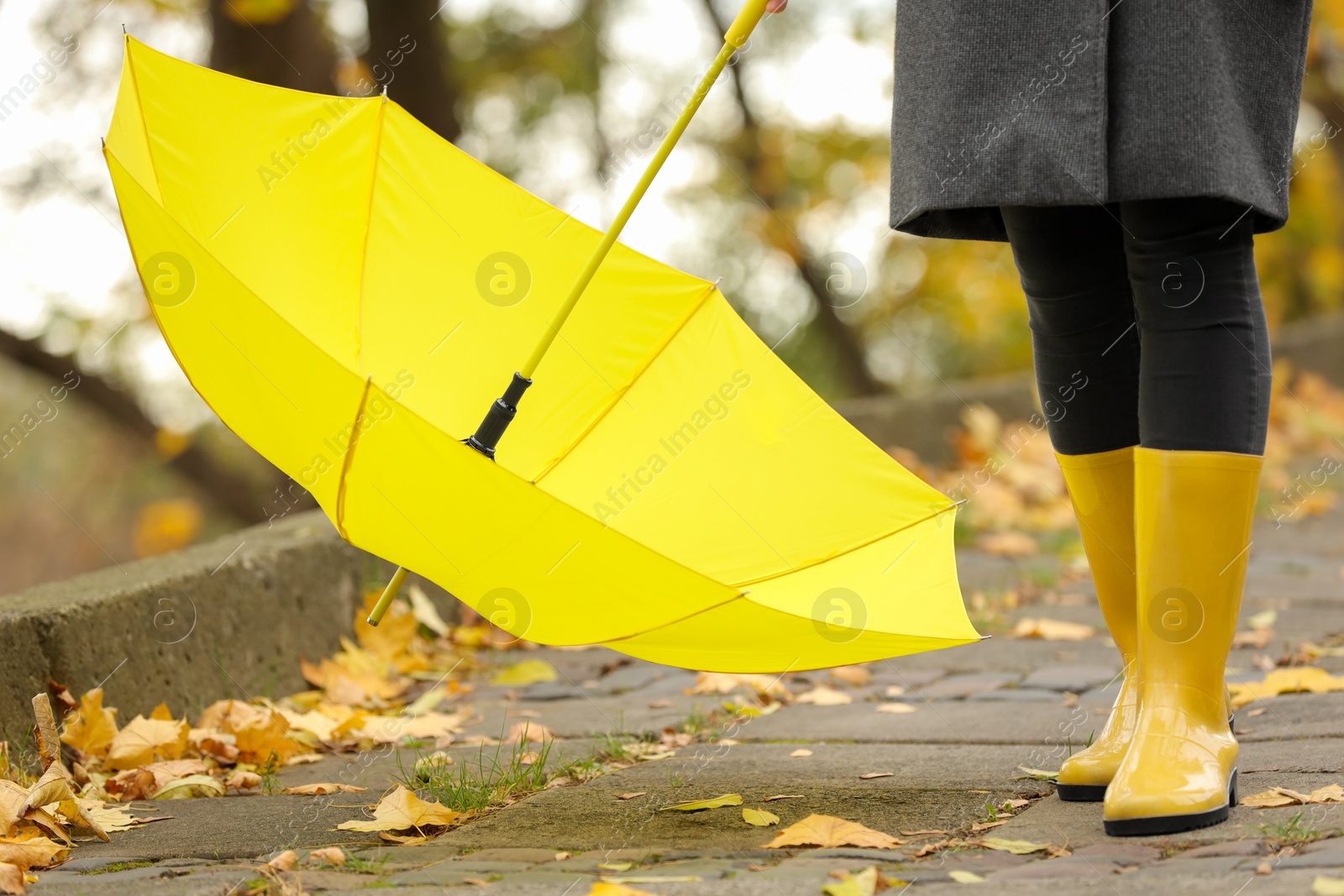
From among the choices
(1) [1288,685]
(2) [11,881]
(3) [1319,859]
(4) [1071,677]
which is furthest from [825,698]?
(2) [11,881]

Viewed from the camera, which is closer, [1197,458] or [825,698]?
[1197,458]

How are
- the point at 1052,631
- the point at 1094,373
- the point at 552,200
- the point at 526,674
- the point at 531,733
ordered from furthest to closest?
1. the point at 552,200
2. the point at 1052,631
3. the point at 526,674
4. the point at 531,733
5. the point at 1094,373

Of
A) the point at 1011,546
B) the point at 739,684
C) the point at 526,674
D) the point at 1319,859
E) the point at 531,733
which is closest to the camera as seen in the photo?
the point at 1319,859

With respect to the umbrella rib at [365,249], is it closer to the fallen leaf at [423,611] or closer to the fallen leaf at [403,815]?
the fallen leaf at [403,815]

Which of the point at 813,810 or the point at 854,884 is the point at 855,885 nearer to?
the point at 854,884

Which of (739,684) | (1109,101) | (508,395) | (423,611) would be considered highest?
(1109,101)

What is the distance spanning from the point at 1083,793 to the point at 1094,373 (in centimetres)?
65

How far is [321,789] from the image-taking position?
6.76 feet

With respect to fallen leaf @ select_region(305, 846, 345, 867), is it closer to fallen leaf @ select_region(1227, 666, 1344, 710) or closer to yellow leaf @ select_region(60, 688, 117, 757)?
yellow leaf @ select_region(60, 688, 117, 757)

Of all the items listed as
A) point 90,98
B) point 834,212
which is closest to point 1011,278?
point 834,212

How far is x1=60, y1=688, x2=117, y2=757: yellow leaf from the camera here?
212 centimetres

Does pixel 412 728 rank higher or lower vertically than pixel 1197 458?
lower

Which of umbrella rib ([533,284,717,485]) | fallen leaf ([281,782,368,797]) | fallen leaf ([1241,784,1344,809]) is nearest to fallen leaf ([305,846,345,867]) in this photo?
fallen leaf ([281,782,368,797])

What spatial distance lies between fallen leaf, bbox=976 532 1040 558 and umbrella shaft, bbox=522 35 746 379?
3.09 m
